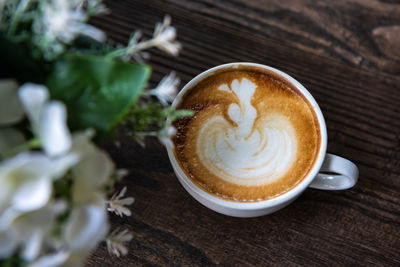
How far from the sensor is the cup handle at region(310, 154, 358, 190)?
2.47 ft

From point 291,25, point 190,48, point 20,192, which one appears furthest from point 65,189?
point 291,25

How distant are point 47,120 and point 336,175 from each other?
58 centimetres

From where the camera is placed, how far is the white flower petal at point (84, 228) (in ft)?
1.26

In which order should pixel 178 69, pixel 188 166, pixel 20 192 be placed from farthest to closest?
pixel 178 69 < pixel 188 166 < pixel 20 192

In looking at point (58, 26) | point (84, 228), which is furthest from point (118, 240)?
point (58, 26)

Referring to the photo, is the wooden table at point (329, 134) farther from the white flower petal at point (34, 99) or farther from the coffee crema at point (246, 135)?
the white flower petal at point (34, 99)

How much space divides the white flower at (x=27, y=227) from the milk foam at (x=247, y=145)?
16.2 inches

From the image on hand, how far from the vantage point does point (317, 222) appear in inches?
32.2

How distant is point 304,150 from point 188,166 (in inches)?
8.3

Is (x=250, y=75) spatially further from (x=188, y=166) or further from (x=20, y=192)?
(x=20, y=192)

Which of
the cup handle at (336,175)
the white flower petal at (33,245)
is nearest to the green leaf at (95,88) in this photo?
the white flower petal at (33,245)

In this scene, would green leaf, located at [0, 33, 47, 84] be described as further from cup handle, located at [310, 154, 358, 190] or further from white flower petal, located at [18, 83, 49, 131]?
cup handle, located at [310, 154, 358, 190]

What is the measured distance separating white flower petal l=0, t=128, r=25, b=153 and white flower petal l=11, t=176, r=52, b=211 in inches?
2.3

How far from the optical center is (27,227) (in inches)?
14.8
